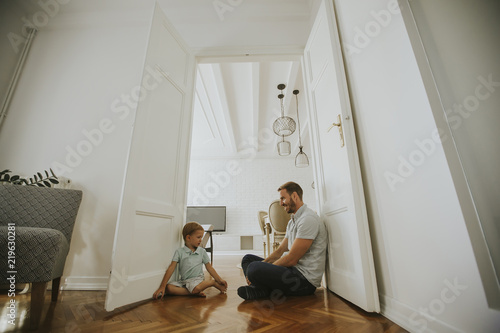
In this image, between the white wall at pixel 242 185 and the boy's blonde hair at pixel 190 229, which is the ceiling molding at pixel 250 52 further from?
the white wall at pixel 242 185

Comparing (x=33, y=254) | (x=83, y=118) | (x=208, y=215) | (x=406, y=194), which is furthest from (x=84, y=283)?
(x=208, y=215)

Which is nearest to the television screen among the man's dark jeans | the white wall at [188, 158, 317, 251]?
the white wall at [188, 158, 317, 251]

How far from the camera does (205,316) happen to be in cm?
119

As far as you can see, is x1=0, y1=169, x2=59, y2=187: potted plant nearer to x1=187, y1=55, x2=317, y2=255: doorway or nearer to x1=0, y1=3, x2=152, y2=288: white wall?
x1=0, y1=3, x2=152, y2=288: white wall

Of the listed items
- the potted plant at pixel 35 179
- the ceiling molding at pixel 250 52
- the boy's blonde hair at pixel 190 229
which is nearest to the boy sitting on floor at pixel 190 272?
the boy's blonde hair at pixel 190 229

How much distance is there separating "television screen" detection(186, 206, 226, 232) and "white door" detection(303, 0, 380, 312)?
4979 mm

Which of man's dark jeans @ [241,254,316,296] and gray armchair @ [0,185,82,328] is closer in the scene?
gray armchair @ [0,185,82,328]

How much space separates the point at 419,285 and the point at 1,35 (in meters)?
4.38

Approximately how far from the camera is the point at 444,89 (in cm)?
82

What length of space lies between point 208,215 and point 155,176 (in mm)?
5051

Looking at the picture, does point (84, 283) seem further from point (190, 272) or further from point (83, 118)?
point (83, 118)

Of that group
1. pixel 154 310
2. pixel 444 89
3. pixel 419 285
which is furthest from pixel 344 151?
pixel 154 310

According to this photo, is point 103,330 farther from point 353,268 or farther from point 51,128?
point 51,128

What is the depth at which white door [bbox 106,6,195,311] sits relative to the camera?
139cm
